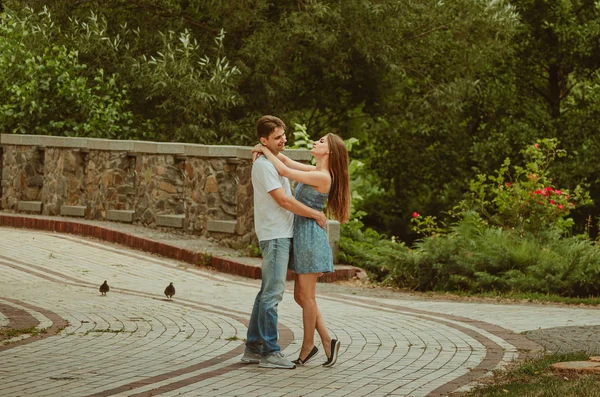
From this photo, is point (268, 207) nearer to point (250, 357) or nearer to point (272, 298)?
point (272, 298)

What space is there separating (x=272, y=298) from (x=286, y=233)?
0.49 m

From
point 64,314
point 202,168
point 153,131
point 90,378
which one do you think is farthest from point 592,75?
point 90,378

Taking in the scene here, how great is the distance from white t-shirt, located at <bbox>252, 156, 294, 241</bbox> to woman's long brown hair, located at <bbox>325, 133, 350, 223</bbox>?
38 cm

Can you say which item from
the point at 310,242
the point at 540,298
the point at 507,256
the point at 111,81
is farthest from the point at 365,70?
the point at 310,242

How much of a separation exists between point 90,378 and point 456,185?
2002 cm

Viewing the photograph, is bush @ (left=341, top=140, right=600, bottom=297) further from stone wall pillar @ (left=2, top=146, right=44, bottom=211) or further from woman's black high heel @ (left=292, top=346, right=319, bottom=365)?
stone wall pillar @ (left=2, top=146, right=44, bottom=211)

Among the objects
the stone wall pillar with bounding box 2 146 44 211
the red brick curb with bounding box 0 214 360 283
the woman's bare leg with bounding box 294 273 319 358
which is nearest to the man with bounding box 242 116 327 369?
the woman's bare leg with bounding box 294 273 319 358

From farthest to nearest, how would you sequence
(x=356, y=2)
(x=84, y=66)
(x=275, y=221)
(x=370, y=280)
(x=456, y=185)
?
(x=456, y=185)
(x=356, y=2)
(x=84, y=66)
(x=370, y=280)
(x=275, y=221)

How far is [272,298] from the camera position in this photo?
8.44m

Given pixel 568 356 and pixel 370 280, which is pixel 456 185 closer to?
pixel 370 280

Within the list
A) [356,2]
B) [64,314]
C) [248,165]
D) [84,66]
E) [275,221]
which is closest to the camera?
[275,221]

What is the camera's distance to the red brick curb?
49.7 ft

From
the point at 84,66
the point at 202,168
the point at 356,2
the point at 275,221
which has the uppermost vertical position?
the point at 356,2

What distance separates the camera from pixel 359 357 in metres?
8.97
